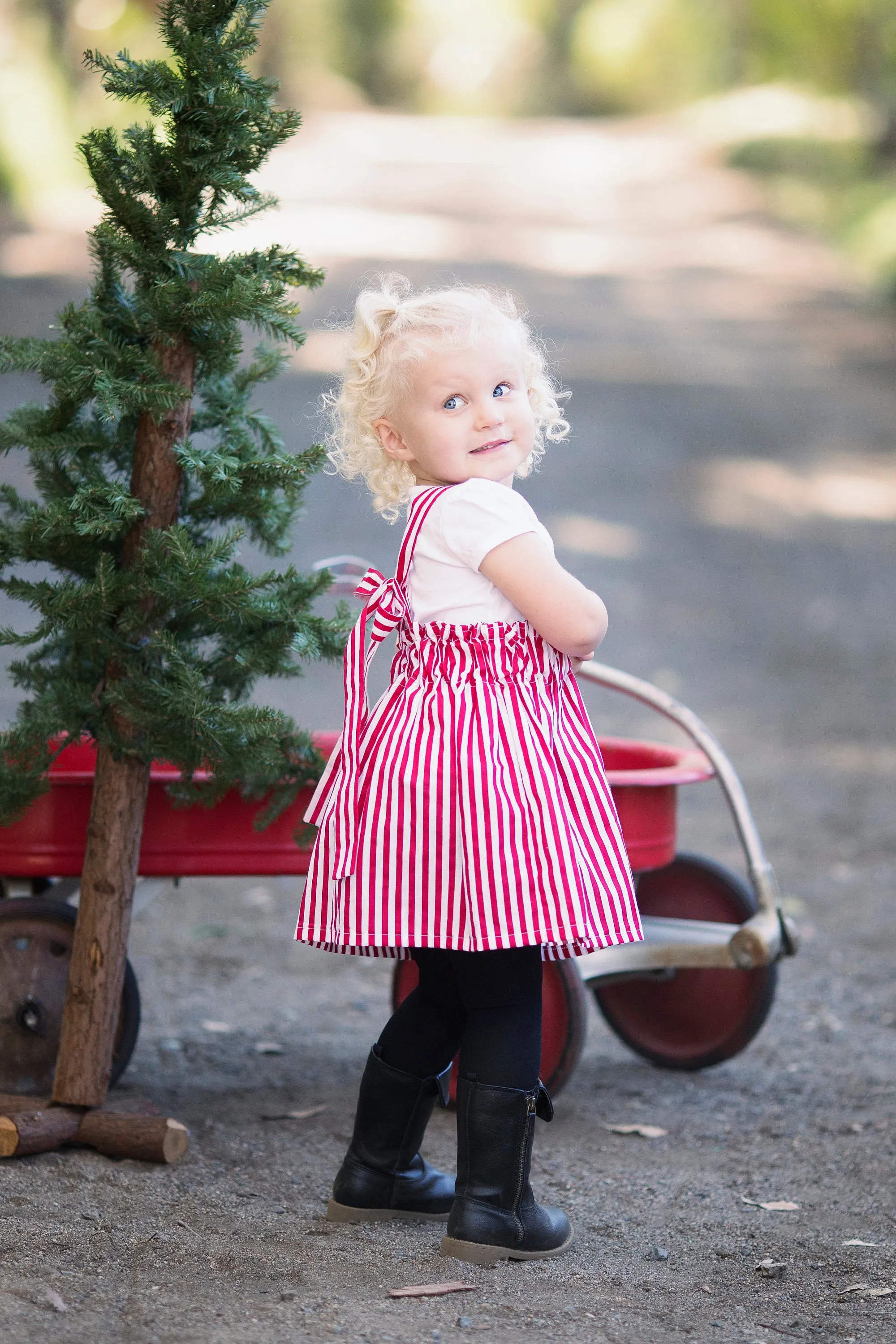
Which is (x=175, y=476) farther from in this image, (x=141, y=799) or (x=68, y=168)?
(x=68, y=168)

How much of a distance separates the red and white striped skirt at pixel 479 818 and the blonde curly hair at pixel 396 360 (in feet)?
1.15

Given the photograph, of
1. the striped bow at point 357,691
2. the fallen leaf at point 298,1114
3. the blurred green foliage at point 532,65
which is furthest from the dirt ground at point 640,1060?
the blurred green foliage at point 532,65

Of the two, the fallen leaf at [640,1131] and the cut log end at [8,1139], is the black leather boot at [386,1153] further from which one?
the fallen leaf at [640,1131]

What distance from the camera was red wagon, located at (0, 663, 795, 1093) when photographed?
3.05 metres

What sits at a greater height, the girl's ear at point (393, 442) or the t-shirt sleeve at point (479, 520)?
the girl's ear at point (393, 442)

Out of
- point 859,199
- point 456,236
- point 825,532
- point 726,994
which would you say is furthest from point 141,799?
point 859,199

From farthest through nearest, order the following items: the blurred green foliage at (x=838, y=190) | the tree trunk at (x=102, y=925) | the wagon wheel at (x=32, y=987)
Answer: the blurred green foliage at (x=838, y=190) → the wagon wheel at (x=32, y=987) → the tree trunk at (x=102, y=925)

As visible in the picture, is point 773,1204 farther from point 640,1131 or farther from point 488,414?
point 488,414

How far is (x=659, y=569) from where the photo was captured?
9383mm

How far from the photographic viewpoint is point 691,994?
3.68m

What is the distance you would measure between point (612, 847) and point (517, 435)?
73 cm

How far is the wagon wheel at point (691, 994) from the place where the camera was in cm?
362

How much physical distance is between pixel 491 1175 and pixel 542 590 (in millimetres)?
983

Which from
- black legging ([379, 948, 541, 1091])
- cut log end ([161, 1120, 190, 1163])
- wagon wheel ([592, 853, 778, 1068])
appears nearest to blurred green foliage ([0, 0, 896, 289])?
wagon wheel ([592, 853, 778, 1068])
